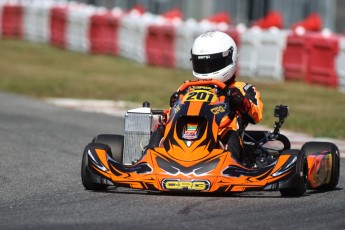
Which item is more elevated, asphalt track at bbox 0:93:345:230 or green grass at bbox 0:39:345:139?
asphalt track at bbox 0:93:345:230

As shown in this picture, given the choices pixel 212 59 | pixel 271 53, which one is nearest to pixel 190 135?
pixel 212 59

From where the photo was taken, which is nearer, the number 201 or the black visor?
the number 201

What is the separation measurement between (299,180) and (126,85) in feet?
41.8

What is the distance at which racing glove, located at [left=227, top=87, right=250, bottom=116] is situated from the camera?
28.0 ft

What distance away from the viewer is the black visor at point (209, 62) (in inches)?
353

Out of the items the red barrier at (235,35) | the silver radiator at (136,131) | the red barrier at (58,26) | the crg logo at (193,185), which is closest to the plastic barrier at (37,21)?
the red barrier at (58,26)

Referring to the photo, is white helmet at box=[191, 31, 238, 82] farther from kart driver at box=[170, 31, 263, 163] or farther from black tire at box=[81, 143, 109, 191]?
black tire at box=[81, 143, 109, 191]

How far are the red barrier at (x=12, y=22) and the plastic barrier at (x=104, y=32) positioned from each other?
4674 millimetres

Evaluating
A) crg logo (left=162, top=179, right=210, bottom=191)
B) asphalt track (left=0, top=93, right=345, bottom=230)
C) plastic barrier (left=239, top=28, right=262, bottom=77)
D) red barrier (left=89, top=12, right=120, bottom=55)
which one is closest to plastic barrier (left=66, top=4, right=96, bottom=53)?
red barrier (left=89, top=12, right=120, bottom=55)

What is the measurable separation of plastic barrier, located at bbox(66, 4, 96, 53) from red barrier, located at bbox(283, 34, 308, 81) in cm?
836

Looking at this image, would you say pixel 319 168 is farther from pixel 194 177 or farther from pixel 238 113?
pixel 194 177

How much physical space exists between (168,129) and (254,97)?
85 centimetres

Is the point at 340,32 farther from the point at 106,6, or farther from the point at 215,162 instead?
the point at 215,162

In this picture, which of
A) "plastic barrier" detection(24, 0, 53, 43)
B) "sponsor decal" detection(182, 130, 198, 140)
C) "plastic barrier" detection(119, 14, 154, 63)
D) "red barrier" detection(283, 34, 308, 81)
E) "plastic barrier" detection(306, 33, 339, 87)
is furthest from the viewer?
"plastic barrier" detection(24, 0, 53, 43)
